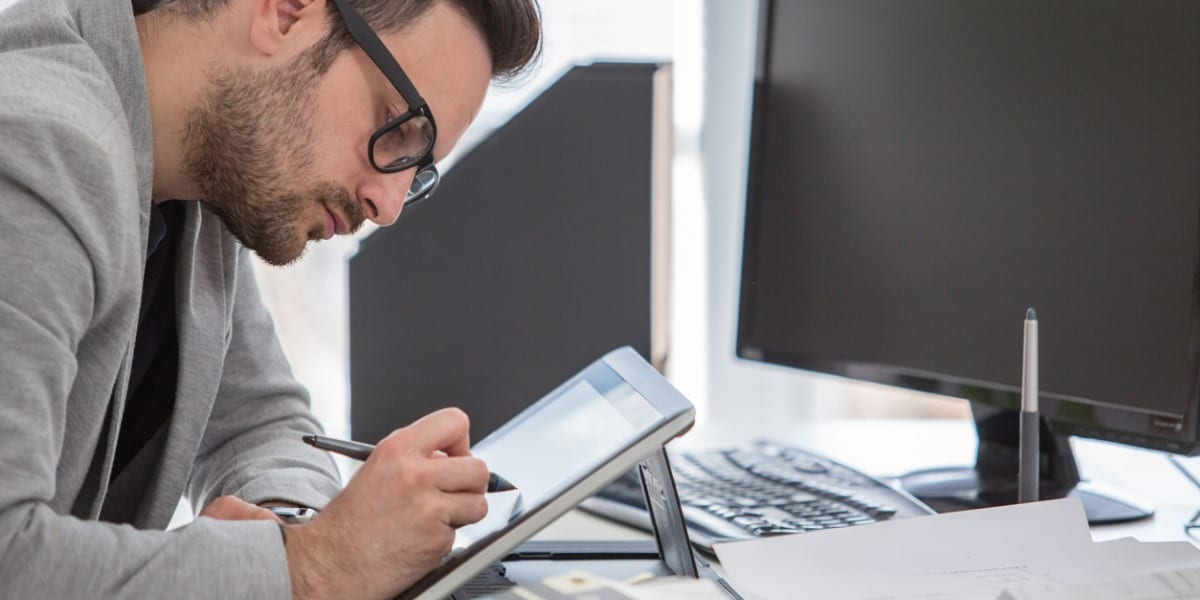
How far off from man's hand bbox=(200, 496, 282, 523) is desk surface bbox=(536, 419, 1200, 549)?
220 millimetres

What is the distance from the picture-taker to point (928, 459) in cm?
127

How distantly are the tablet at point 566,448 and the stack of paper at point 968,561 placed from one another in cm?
12

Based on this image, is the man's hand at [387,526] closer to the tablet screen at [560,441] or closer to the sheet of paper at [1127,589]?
the tablet screen at [560,441]

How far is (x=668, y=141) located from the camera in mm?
1251

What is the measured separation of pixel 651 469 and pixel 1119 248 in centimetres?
40

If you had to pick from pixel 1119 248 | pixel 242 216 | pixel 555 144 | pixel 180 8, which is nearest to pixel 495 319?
pixel 555 144

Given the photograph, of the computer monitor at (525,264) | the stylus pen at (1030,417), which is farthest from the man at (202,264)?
the stylus pen at (1030,417)

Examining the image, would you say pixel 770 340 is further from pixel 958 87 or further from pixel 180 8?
pixel 180 8

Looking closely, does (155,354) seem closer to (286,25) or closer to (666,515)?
(286,25)

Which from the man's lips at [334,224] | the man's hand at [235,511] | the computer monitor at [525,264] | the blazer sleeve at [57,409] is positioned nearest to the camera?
the blazer sleeve at [57,409]

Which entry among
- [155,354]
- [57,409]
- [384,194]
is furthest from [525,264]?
[57,409]

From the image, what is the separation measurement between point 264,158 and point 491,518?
1.20 feet

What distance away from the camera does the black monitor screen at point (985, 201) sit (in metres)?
0.92

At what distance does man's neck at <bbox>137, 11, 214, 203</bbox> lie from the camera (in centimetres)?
94
